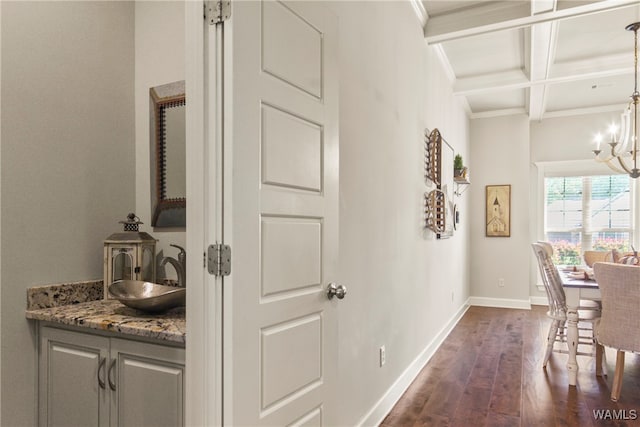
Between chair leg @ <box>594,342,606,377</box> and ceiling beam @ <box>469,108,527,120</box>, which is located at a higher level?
ceiling beam @ <box>469,108,527,120</box>

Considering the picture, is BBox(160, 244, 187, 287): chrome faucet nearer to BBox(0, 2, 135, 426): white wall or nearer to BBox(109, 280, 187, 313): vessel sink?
BBox(109, 280, 187, 313): vessel sink

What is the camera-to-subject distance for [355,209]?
234 cm

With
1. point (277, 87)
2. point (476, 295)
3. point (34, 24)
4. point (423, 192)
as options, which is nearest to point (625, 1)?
point (423, 192)

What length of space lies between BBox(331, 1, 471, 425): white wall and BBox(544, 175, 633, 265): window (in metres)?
3.42

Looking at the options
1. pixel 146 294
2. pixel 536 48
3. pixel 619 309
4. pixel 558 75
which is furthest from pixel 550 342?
pixel 146 294

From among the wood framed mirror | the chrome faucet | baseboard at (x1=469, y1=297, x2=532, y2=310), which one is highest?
the wood framed mirror

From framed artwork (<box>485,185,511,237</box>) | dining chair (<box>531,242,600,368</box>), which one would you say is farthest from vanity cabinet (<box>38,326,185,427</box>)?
framed artwork (<box>485,185,511,237</box>)

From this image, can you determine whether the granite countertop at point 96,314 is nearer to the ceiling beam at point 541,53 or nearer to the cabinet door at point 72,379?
the cabinet door at point 72,379

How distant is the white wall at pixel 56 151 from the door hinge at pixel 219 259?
909 millimetres

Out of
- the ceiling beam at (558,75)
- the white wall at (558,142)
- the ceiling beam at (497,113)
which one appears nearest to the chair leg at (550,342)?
the ceiling beam at (558,75)

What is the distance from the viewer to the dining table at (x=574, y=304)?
10.5 ft

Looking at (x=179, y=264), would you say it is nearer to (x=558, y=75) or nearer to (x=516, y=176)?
(x=558, y=75)

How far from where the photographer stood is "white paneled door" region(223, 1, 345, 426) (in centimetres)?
127

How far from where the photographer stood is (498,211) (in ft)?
21.8
